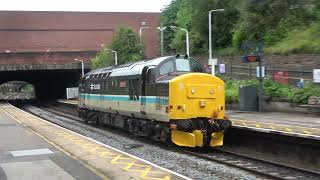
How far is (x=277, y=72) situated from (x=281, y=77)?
1143mm

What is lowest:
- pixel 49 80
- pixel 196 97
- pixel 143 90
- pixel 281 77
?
pixel 196 97

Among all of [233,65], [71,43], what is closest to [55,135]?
[233,65]

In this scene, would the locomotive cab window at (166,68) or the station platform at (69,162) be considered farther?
the locomotive cab window at (166,68)

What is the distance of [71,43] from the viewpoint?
108 metres

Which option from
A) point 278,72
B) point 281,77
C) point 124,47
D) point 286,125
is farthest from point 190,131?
point 124,47

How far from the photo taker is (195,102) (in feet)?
65.9

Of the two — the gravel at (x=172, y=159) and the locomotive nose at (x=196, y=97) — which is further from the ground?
the locomotive nose at (x=196, y=97)

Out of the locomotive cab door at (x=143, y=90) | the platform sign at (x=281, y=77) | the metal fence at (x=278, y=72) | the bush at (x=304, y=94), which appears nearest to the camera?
the locomotive cab door at (x=143, y=90)

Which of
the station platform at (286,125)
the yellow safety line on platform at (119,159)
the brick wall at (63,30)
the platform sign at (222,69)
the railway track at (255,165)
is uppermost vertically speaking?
Answer: the brick wall at (63,30)

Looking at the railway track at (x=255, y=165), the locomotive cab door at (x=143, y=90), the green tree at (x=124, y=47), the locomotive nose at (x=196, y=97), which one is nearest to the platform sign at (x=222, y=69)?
the green tree at (x=124, y=47)

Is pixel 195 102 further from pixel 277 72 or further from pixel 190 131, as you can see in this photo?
pixel 277 72

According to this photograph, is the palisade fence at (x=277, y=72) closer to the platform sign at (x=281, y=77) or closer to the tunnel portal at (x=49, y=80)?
the platform sign at (x=281, y=77)

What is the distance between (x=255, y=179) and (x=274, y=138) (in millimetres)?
4503

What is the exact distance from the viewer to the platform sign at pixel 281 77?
1674 inches
